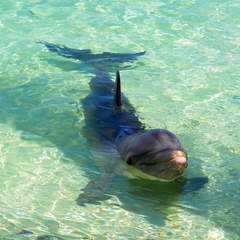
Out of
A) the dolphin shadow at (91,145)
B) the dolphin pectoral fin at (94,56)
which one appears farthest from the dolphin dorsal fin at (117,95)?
the dolphin pectoral fin at (94,56)

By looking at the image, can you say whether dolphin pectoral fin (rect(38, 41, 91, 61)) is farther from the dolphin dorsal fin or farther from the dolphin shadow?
the dolphin dorsal fin

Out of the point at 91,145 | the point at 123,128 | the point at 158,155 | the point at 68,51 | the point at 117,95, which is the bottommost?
the point at 68,51

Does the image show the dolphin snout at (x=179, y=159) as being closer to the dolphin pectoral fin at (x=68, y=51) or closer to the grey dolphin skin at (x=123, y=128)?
the grey dolphin skin at (x=123, y=128)

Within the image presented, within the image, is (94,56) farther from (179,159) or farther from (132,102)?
(179,159)

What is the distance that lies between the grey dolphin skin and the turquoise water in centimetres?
15

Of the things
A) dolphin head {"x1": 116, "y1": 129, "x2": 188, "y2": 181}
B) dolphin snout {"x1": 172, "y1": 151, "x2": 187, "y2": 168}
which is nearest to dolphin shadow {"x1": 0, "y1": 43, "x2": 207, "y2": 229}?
dolphin head {"x1": 116, "y1": 129, "x2": 188, "y2": 181}

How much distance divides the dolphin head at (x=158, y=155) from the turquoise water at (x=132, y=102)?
0.52 ft

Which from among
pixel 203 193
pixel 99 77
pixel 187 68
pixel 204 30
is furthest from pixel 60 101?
pixel 204 30

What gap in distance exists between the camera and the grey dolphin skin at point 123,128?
5484 mm

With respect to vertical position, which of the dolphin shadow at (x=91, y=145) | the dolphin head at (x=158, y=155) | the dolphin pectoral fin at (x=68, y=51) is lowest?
the dolphin pectoral fin at (x=68, y=51)

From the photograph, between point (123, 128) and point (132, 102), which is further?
point (132, 102)

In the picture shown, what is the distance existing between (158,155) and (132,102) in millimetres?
2327

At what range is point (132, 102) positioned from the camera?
25.4 feet

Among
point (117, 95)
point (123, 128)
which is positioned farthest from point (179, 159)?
point (117, 95)
